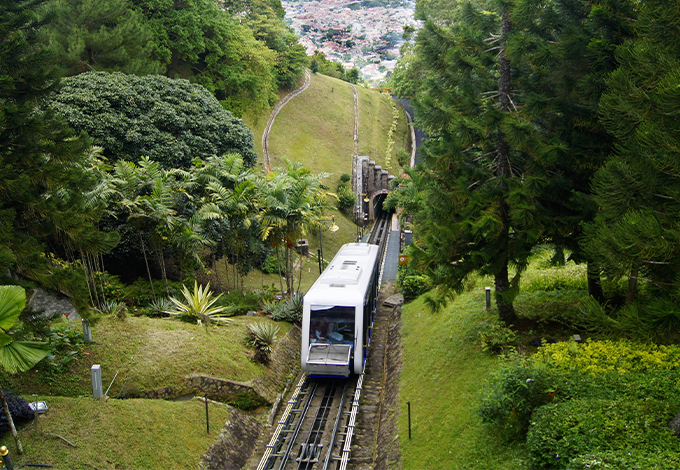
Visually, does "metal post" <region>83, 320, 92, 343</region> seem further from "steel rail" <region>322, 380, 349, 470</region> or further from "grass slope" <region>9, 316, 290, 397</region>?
"steel rail" <region>322, 380, 349, 470</region>

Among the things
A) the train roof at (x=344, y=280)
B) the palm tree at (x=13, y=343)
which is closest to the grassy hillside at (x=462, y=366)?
the train roof at (x=344, y=280)

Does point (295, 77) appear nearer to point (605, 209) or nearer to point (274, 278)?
point (274, 278)

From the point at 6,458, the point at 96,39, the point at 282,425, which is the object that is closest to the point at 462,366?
the point at 282,425

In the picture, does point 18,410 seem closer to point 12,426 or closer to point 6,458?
point 12,426

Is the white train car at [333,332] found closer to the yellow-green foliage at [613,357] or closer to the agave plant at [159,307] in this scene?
the agave plant at [159,307]

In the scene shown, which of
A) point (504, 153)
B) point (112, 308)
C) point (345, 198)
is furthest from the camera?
point (345, 198)

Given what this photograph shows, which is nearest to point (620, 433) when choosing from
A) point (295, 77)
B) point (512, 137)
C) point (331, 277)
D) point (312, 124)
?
point (512, 137)
